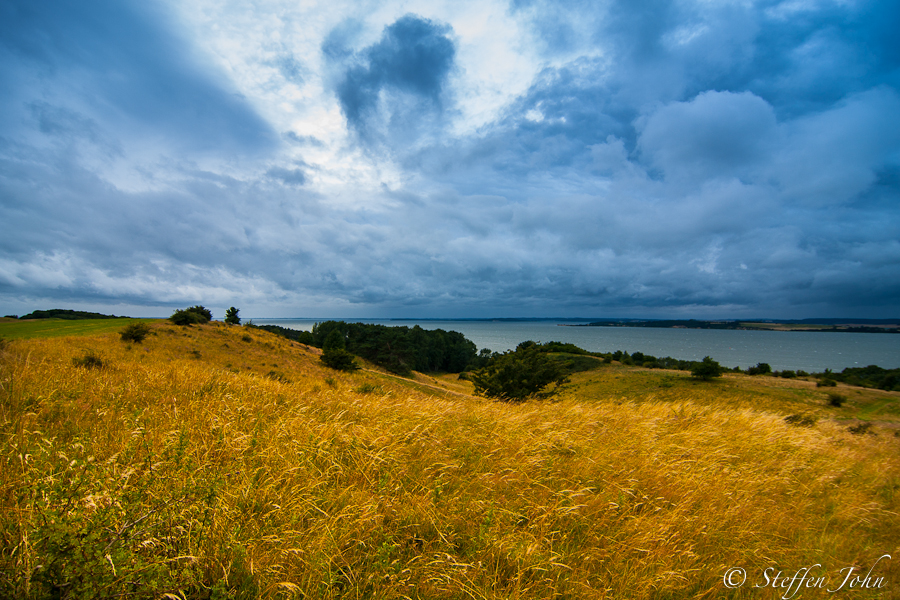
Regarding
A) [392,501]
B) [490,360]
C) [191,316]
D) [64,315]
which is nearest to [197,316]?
[191,316]

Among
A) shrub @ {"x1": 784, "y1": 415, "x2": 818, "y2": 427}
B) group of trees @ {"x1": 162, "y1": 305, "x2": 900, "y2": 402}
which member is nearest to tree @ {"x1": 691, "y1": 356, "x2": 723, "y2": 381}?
group of trees @ {"x1": 162, "y1": 305, "x2": 900, "y2": 402}

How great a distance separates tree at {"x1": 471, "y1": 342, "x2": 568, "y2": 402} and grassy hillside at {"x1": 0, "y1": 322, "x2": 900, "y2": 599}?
13338mm

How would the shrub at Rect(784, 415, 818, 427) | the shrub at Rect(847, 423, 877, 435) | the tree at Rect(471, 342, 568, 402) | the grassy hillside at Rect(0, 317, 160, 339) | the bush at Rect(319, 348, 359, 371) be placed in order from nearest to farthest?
the shrub at Rect(784, 415, 818, 427) < the shrub at Rect(847, 423, 877, 435) < the grassy hillside at Rect(0, 317, 160, 339) < the tree at Rect(471, 342, 568, 402) < the bush at Rect(319, 348, 359, 371)

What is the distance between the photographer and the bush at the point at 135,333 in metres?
17.7

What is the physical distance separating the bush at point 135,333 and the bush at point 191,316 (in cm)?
783

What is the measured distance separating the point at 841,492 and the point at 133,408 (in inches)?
359

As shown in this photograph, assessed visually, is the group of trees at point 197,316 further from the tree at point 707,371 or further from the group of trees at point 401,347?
the tree at point 707,371

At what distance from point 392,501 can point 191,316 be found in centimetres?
3108

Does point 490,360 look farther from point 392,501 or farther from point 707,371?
point 392,501

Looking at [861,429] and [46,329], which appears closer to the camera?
[861,429]

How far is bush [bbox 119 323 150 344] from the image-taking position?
17.7 meters

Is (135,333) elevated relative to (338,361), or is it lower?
elevated

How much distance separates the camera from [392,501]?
118 inches

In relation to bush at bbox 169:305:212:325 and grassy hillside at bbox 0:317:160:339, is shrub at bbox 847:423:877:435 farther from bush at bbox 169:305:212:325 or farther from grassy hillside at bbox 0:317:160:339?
bush at bbox 169:305:212:325
